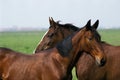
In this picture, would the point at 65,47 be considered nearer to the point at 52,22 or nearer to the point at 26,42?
the point at 52,22

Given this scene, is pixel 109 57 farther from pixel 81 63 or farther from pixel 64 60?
pixel 64 60

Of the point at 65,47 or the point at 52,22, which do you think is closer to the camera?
the point at 65,47

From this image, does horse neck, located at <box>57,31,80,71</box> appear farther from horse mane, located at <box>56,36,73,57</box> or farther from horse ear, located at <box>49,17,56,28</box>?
horse ear, located at <box>49,17,56,28</box>

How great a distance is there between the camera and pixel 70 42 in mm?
7965

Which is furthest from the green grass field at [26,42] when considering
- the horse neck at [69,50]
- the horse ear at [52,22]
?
the horse neck at [69,50]

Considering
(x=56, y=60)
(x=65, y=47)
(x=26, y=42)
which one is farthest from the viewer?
(x=26, y=42)

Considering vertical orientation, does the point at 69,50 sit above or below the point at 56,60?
above

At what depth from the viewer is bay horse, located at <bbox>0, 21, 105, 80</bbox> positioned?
7.77 meters

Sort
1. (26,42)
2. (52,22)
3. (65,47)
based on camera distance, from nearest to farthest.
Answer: (65,47) → (52,22) → (26,42)

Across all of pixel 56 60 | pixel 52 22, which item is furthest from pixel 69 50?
pixel 52 22

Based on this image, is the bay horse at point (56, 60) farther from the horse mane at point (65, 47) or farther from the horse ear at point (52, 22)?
the horse ear at point (52, 22)

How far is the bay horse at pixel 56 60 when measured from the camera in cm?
777

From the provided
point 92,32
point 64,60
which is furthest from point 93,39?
point 64,60

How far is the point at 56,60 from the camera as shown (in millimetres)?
8109
